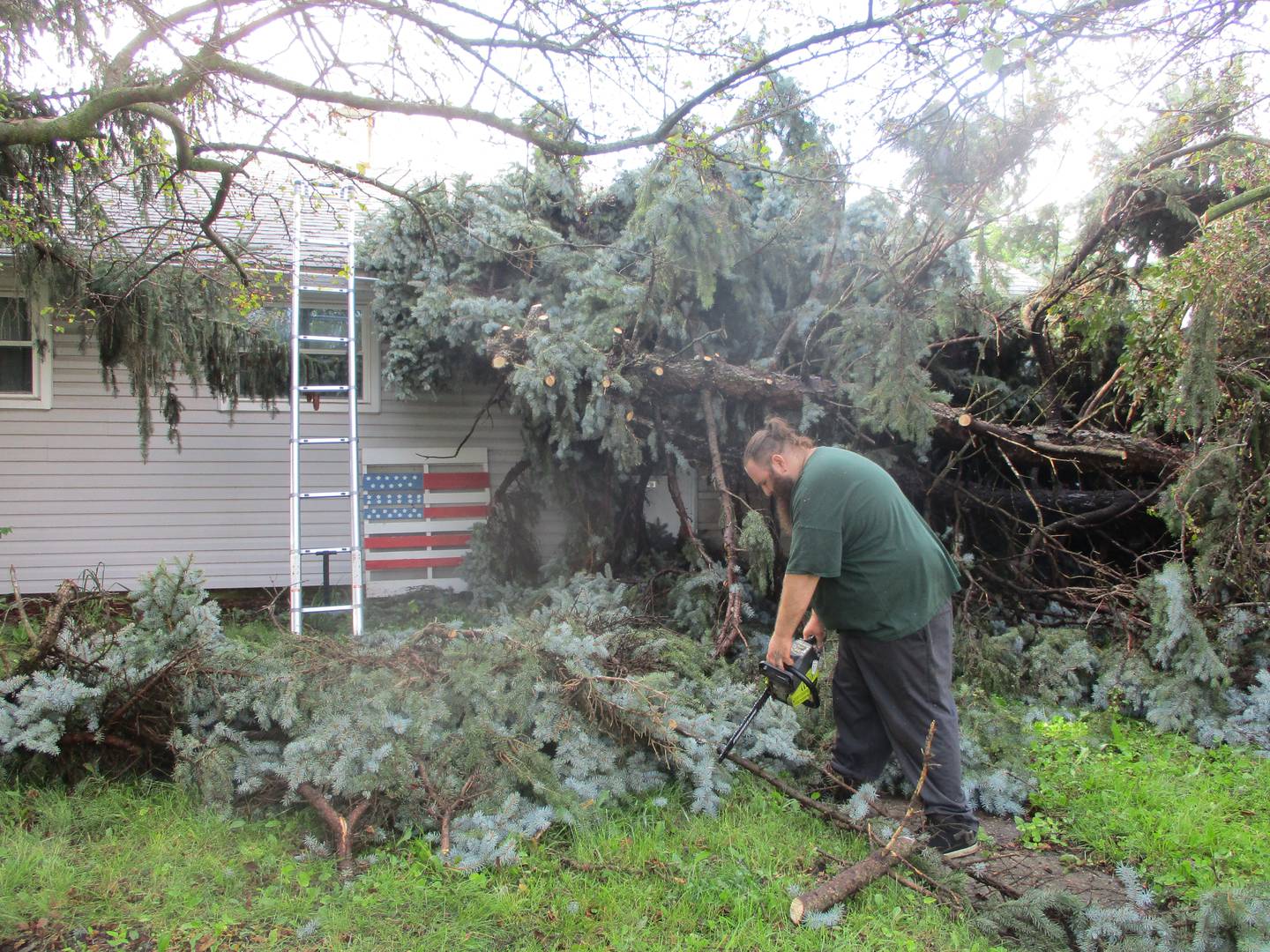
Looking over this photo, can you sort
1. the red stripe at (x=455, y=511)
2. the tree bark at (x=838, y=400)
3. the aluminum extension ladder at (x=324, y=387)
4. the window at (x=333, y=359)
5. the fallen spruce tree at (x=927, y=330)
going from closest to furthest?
1. the fallen spruce tree at (x=927, y=330)
2. the tree bark at (x=838, y=400)
3. the aluminum extension ladder at (x=324, y=387)
4. the window at (x=333, y=359)
5. the red stripe at (x=455, y=511)

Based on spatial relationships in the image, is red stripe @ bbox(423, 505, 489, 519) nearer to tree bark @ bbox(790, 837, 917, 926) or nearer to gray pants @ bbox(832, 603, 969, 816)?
gray pants @ bbox(832, 603, 969, 816)

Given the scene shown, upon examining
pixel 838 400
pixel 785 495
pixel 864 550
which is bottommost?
pixel 864 550

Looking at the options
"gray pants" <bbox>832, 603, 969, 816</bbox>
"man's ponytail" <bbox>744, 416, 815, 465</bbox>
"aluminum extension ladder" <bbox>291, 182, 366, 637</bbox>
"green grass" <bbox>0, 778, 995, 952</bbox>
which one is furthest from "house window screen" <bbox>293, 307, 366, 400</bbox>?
"gray pants" <bbox>832, 603, 969, 816</bbox>

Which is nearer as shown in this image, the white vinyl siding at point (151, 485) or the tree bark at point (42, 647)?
the tree bark at point (42, 647)

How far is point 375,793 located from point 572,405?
3105 millimetres

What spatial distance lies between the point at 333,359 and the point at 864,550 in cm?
644

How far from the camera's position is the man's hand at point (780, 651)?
11.7ft

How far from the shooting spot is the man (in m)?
3.39

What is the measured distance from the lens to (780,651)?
3594mm

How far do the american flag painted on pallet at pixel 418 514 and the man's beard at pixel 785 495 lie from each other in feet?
16.5

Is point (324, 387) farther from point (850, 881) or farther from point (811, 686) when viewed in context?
point (850, 881)

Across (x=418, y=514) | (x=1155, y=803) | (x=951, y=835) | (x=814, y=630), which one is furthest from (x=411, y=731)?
(x=418, y=514)

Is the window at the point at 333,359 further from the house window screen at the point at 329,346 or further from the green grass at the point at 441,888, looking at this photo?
the green grass at the point at 441,888

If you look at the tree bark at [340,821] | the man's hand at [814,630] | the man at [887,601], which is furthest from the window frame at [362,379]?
the man at [887,601]
